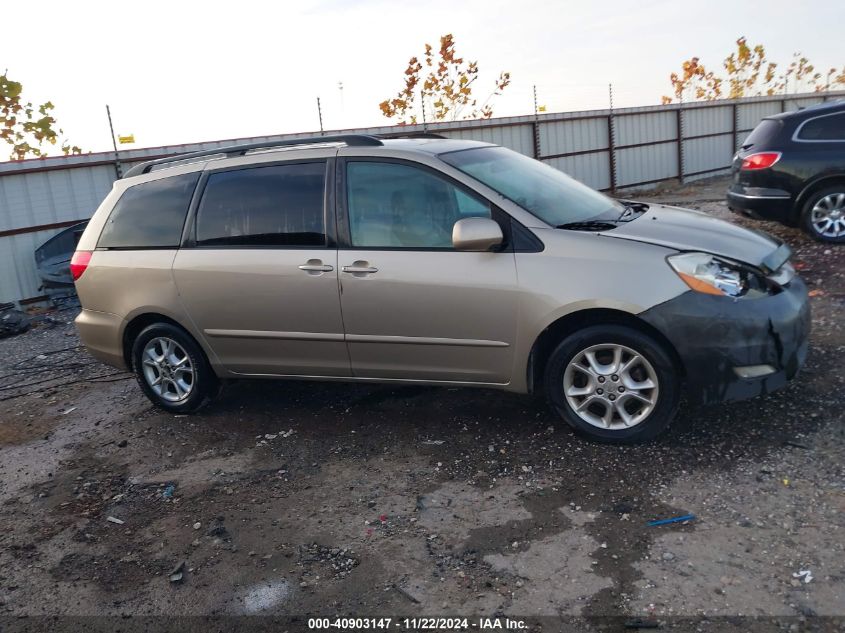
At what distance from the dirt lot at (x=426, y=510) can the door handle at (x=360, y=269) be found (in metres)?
1.08

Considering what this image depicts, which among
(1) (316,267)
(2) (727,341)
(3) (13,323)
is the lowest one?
(3) (13,323)

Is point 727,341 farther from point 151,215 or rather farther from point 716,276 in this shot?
point 151,215

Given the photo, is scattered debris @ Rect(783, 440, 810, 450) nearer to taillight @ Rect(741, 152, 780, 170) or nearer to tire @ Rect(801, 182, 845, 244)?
tire @ Rect(801, 182, 845, 244)

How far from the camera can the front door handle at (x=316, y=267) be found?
4.80 m

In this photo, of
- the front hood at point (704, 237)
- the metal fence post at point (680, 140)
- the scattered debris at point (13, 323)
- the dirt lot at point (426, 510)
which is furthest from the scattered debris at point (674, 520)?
the metal fence post at point (680, 140)

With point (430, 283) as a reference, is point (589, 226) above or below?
above

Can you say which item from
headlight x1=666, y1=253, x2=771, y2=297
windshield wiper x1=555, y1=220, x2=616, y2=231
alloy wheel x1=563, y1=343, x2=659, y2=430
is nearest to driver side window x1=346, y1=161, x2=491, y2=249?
windshield wiper x1=555, y1=220, x2=616, y2=231

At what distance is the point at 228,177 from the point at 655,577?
12.3 feet

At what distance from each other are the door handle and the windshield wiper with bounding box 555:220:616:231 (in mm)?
1146

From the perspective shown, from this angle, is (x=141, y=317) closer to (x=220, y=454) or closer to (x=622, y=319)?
(x=220, y=454)

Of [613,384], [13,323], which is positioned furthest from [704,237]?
[13,323]

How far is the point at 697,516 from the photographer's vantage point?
3572 millimetres

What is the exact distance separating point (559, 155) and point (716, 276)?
48.8 feet

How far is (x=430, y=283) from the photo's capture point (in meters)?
4.52
